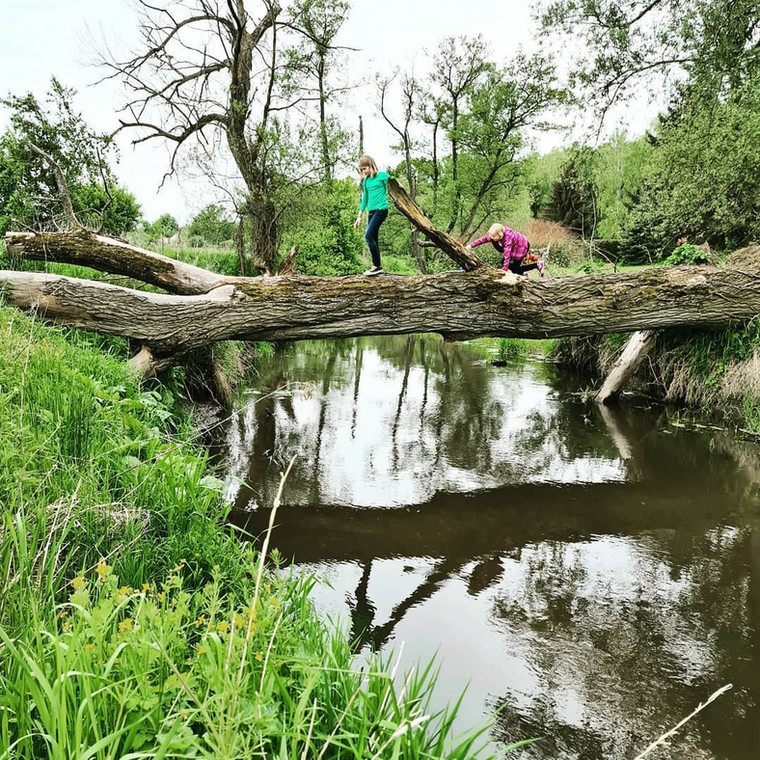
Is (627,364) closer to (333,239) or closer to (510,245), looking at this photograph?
(510,245)

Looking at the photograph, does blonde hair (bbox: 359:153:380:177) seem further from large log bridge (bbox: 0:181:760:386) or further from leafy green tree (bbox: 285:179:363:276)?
leafy green tree (bbox: 285:179:363:276)

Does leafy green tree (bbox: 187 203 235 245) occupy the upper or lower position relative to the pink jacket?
upper

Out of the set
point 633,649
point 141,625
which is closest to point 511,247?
point 633,649

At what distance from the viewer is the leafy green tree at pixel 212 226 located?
572 inches

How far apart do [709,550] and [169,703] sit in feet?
13.1

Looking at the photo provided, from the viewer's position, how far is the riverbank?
1.18m

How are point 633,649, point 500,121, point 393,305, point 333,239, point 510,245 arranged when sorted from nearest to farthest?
point 633,649 → point 393,305 → point 510,245 → point 333,239 → point 500,121

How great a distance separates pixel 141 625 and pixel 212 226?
15.9 m

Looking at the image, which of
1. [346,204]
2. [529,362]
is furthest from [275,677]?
[346,204]

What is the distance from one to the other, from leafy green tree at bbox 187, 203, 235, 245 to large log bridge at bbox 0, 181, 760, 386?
28.5 feet

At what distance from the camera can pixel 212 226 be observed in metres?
15.7

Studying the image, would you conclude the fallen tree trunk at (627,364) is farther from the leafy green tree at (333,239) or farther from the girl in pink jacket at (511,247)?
the leafy green tree at (333,239)

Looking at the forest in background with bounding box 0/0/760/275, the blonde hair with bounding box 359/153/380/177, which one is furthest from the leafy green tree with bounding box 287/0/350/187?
the blonde hair with bounding box 359/153/380/177

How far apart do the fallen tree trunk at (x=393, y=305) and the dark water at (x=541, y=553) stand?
137cm
